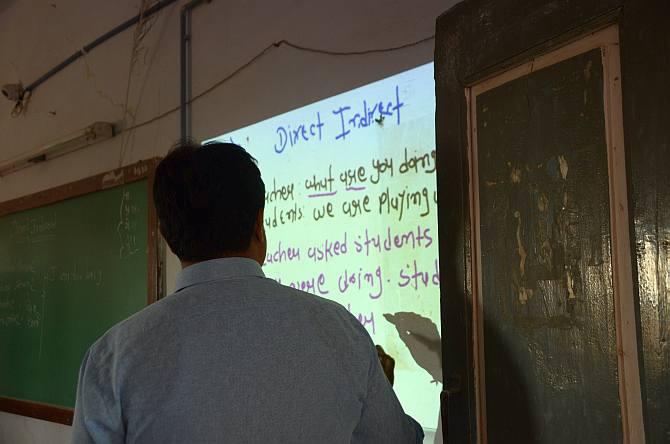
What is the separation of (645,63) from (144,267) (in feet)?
6.01

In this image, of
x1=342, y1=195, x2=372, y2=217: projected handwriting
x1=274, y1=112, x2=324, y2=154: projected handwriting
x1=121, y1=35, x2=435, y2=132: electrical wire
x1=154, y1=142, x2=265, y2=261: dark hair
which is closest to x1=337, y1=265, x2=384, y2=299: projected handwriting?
x1=342, y1=195, x2=372, y2=217: projected handwriting

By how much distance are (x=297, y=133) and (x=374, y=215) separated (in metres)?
0.36

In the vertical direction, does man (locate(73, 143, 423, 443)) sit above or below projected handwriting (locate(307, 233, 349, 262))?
below

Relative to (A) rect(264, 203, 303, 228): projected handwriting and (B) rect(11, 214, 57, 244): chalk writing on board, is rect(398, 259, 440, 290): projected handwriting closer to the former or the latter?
(A) rect(264, 203, 303, 228): projected handwriting

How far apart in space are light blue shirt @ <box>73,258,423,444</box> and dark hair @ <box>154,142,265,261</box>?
1.1 inches

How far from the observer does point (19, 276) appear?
2979mm

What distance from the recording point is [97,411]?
80cm

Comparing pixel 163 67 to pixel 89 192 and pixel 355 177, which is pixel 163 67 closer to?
pixel 89 192

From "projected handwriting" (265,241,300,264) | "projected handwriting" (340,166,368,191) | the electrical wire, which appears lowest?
"projected handwriting" (265,241,300,264)

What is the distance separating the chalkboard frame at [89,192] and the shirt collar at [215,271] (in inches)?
51.6

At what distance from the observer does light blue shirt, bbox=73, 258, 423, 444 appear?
790 millimetres

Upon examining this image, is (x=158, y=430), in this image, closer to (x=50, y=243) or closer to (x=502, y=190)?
(x=502, y=190)

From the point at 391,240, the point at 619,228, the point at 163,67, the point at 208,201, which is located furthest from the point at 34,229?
the point at 619,228

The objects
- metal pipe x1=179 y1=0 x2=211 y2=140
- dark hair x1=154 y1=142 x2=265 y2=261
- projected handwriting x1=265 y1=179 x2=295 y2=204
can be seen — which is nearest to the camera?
dark hair x1=154 y1=142 x2=265 y2=261
